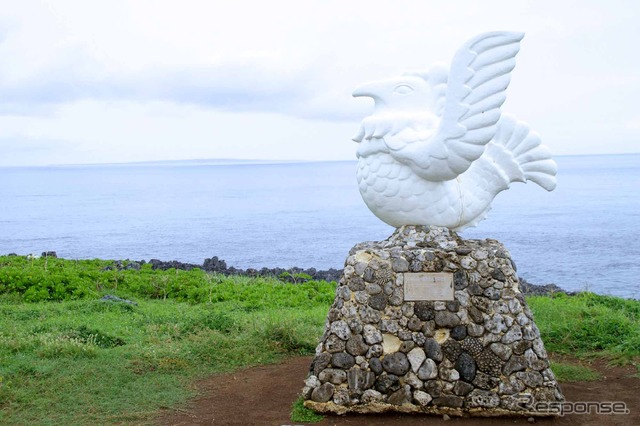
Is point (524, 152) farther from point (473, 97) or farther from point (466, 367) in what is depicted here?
point (466, 367)

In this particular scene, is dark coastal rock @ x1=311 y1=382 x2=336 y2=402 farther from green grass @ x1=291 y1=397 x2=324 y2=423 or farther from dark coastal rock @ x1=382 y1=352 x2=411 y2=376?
dark coastal rock @ x1=382 y1=352 x2=411 y2=376

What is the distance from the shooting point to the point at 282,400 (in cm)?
702

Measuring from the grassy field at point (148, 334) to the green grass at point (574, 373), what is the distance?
16 mm

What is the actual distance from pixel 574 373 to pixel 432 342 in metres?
2.24

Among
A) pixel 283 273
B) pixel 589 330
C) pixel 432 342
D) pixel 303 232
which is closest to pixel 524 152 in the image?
pixel 432 342

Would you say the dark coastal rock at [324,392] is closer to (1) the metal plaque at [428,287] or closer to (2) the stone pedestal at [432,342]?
(2) the stone pedestal at [432,342]

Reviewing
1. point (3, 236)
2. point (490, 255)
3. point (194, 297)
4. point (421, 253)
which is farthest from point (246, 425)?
point (3, 236)

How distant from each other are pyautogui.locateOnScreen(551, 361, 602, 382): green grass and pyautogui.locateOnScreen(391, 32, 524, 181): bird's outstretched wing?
9.23ft

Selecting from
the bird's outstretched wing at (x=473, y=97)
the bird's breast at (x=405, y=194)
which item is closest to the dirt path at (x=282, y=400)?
the bird's breast at (x=405, y=194)

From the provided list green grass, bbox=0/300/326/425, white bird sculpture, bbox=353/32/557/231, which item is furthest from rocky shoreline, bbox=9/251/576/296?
white bird sculpture, bbox=353/32/557/231

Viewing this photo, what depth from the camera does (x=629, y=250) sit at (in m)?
23.6

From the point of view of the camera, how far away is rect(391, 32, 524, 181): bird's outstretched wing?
6.25 m

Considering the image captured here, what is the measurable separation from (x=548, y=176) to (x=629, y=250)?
18291 mm

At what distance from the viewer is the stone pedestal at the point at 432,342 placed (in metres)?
6.48
